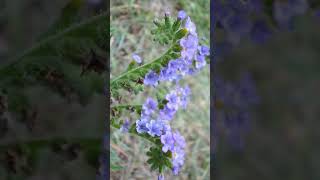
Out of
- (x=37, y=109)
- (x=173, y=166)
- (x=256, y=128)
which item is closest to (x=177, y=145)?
(x=173, y=166)

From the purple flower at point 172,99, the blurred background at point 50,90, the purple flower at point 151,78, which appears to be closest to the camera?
the blurred background at point 50,90

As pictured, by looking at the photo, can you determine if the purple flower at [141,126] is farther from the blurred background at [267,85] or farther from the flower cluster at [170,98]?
the blurred background at [267,85]

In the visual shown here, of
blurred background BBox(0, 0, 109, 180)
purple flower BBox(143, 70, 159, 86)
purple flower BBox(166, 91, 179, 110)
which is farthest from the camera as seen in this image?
purple flower BBox(166, 91, 179, 110)

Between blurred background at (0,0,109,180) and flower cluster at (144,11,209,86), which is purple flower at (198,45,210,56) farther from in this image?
blurred background at (0,0,109,180)

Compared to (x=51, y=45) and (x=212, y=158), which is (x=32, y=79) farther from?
(x=212, y=158)

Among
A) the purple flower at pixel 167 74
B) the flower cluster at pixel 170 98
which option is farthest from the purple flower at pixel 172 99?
the purple flower at pixel 167 74

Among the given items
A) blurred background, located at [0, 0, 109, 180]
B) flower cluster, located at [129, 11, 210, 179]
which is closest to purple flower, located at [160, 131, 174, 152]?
flower cluster, located at [129, 11, 210, 179]

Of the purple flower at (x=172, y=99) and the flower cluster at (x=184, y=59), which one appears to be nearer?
the flower cluster at (x=184, y=59)
